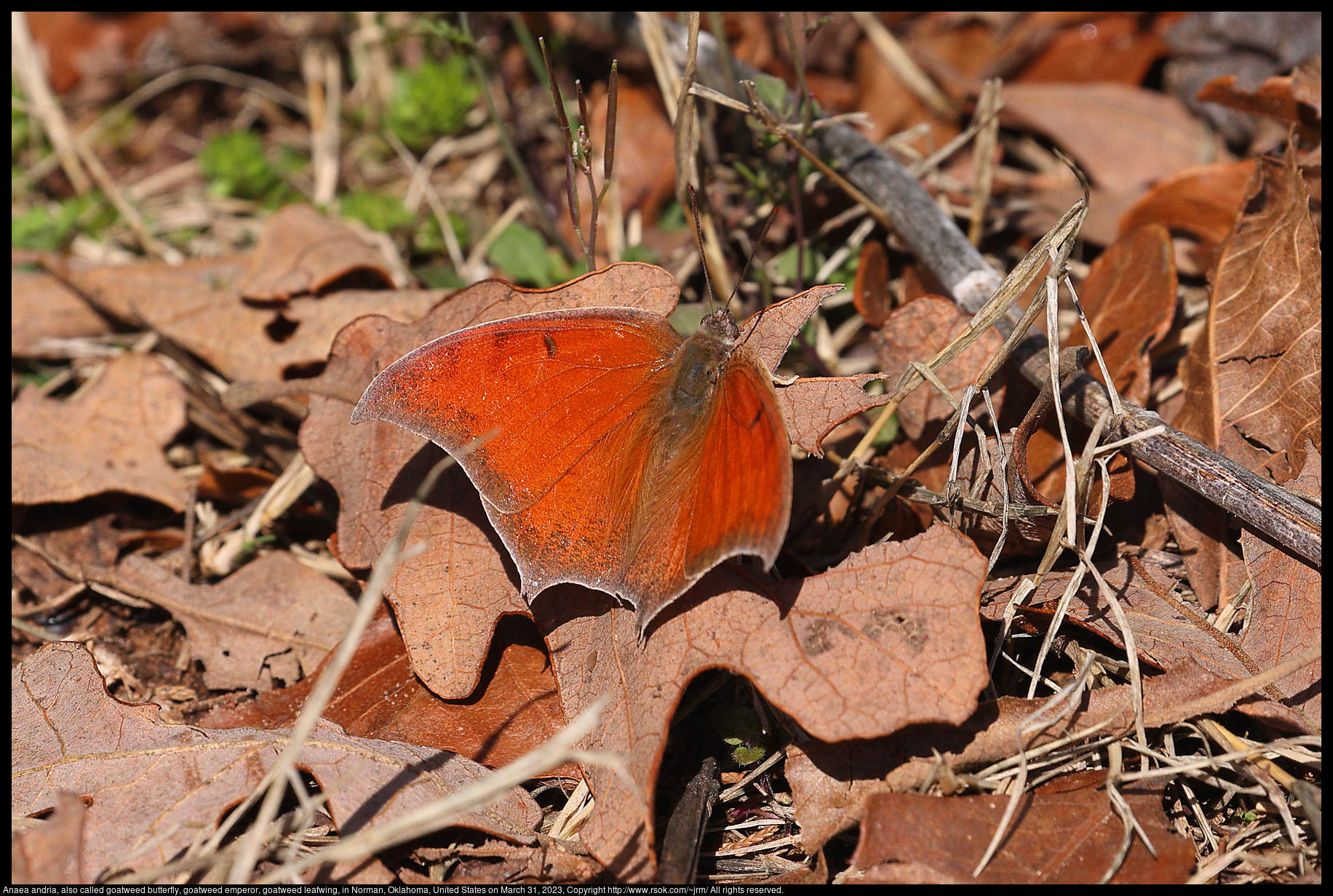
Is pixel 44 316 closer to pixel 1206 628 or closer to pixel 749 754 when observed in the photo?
pixel 749 754

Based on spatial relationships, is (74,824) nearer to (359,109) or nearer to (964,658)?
(964,658)

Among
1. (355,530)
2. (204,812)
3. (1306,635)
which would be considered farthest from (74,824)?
(1306,635)

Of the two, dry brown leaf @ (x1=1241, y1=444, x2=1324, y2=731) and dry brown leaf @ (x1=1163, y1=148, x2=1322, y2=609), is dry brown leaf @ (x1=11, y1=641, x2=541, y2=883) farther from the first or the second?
dry brown leaf @ (x1=1163, y1=148, x2=1322, y2=609)

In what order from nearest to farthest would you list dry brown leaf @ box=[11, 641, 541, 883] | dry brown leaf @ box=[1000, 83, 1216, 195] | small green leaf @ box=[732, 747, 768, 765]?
dry brown leaf @ box=[11, 641, 541, 883] < small green leaf @ box=[732, 747, 768, 765] < dry brown leaf @ box=[1000, 83, 1216, 195]

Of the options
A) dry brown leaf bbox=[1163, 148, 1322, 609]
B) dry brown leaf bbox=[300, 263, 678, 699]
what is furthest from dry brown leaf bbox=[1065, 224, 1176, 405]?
dry brown leaf bbox=[300, 263, 678, 699]

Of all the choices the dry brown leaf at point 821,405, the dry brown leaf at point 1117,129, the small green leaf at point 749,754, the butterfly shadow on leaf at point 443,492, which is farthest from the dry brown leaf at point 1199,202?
the butterfly shadow on leaf at point 443,492
